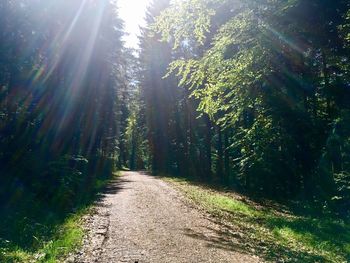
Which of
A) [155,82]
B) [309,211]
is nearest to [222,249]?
[309,211]

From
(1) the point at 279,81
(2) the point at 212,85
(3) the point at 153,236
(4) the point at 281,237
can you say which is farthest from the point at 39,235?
(1) the point at 279,81

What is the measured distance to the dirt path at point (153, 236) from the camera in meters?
7.38

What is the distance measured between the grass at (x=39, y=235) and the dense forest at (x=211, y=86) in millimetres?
537

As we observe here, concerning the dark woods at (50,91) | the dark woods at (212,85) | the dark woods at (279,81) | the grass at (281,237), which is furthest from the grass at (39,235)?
the dark woods at (279,81)

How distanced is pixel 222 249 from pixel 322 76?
33.6 feet

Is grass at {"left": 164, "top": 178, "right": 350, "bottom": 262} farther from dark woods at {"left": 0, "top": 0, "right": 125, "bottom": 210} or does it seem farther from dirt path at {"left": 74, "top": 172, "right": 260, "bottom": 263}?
dark woods at {"left": 0, "top": 0, "right": 125, "bottom": 210}

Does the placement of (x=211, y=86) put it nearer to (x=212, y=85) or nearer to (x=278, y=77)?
(x=212, y=85)

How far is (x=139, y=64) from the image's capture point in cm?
4172

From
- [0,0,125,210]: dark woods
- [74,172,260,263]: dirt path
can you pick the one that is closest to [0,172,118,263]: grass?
[74,172,260,263]: dirt path

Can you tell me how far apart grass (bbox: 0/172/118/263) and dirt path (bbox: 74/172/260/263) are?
45cm

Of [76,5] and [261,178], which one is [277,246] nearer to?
[261,178]

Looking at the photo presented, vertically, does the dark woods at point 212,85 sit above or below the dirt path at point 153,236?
above

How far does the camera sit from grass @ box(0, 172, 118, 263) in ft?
23.7

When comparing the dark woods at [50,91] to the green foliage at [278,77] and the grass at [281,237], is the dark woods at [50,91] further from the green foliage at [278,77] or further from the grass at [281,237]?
the grass at [281,237]
